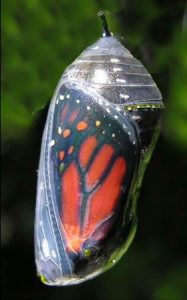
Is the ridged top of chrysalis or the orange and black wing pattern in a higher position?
the ridged top of chrysalis

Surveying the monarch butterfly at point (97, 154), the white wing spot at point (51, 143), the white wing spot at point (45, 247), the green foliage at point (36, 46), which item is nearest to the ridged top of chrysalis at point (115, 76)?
the monarch butterfly at point (97, 154)

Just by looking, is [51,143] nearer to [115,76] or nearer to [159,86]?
[115,76]

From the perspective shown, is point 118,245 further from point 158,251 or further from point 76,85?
point 158,251

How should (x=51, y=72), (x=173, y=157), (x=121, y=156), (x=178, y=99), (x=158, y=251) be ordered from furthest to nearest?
(x=158, y=251), (x=173, y=157), (x=51, y=72), (x=178, y=99), (x=121, y=156)

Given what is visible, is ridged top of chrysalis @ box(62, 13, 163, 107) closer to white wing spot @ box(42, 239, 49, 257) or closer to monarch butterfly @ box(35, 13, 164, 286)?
monarch butterfly @ box(35, 13, 164, 286)

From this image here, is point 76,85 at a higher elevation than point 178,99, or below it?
higher

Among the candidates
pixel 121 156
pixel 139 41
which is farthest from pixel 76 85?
pixel 139 41

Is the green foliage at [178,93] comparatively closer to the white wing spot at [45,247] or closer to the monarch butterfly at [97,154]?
the monarch butterfly at [97,154]

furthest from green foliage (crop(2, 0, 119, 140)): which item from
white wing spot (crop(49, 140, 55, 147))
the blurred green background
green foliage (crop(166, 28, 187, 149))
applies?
white wing spot (crop(49, 140, 55, 147))
